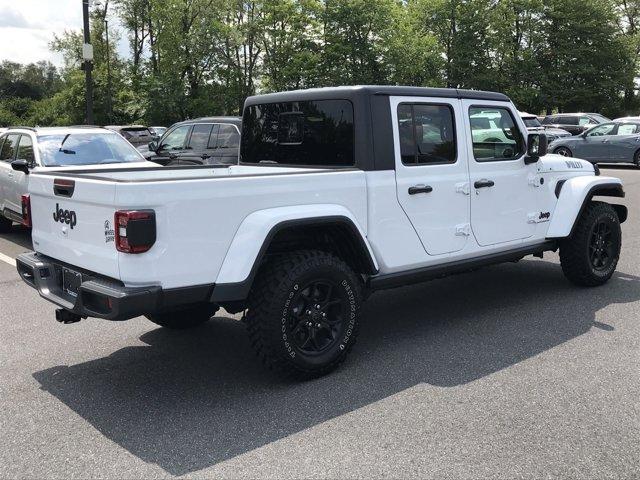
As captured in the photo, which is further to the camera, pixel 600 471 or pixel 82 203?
pixel 82 203

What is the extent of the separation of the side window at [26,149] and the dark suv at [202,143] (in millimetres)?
2516

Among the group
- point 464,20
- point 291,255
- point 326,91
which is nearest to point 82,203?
point 291,255

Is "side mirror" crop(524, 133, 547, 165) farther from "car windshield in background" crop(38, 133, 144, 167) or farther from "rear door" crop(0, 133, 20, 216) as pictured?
"rear door" crop(0, 133, 20, 216)

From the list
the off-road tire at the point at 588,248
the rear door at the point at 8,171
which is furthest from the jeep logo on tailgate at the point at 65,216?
the rear door at the point at 8,171

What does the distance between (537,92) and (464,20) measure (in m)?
7.68

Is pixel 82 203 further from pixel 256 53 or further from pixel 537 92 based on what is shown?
pixel 537 92

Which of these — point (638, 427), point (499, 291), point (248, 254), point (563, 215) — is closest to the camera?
point (638, 427)

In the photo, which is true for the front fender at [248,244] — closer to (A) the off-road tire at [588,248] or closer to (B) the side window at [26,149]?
(A) the off-road tire at [588,248]

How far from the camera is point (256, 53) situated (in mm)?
43281

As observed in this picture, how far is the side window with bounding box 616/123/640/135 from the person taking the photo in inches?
782

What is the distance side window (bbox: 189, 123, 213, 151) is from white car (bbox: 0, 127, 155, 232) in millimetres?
1842

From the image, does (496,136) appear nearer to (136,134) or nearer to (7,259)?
(7,259)

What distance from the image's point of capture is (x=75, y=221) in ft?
12.4

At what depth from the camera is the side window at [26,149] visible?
29.1 ft
